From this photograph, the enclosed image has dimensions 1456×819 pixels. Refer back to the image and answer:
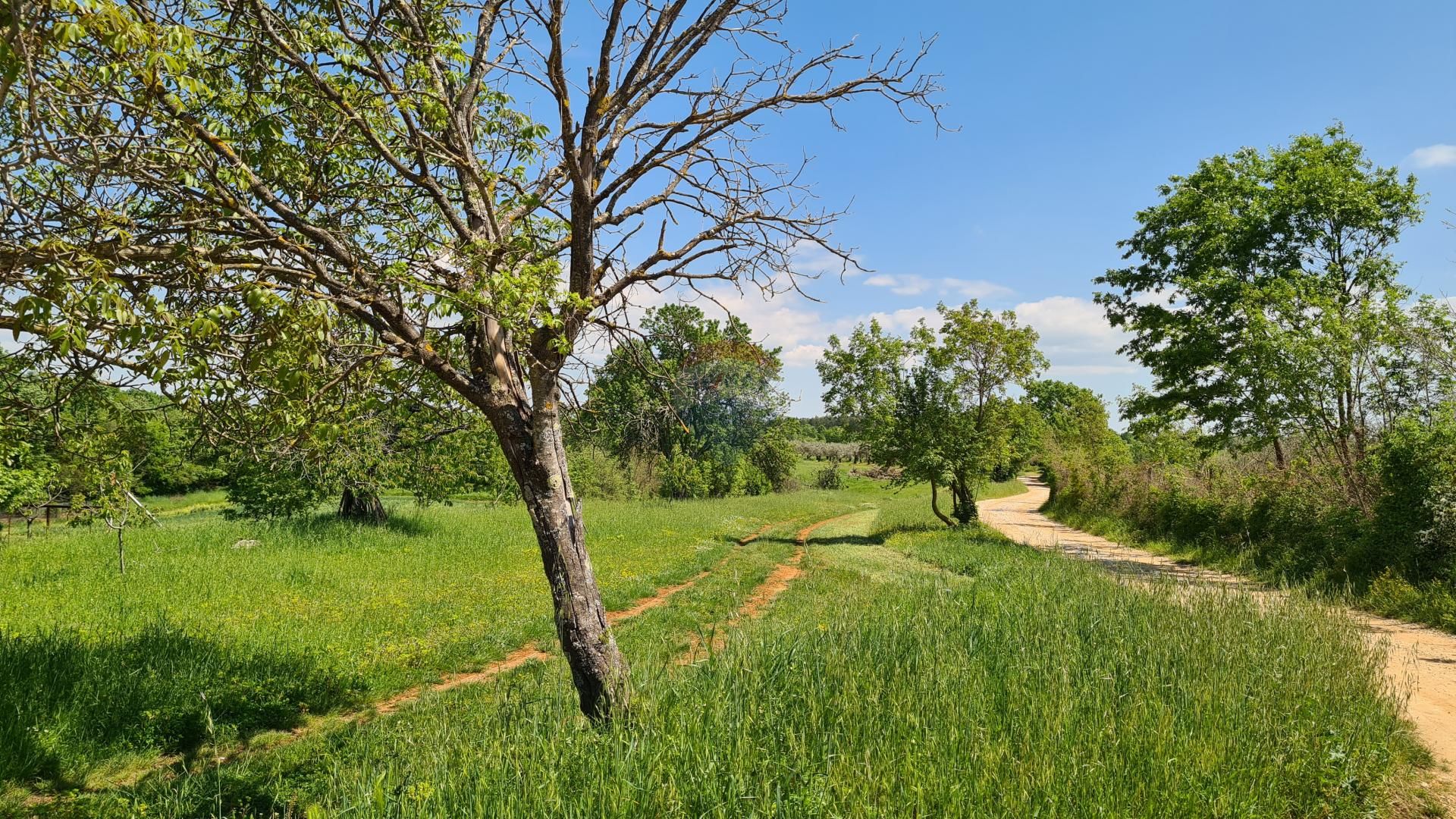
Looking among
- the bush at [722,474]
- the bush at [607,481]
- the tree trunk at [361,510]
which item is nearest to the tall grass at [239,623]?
the tree trunk at [361,510]

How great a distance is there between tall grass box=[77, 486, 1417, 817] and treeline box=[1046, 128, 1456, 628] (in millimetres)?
5490

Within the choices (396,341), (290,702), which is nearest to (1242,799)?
(396,341)

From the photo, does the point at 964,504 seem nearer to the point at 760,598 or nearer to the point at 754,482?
the point at 760,598

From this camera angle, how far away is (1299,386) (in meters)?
13.7

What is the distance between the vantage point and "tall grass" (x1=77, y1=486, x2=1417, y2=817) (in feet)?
11.5

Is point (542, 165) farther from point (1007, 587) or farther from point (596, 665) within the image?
point (1007, 587)

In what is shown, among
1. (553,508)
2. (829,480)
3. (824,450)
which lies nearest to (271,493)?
(553,508)

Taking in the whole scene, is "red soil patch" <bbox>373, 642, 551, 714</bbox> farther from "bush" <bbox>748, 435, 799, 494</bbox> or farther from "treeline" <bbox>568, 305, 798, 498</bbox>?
"bush" <bbox>748, 435, 799, 494</bbox>

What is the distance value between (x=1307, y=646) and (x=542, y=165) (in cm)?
850

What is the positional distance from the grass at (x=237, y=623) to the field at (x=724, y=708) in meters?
0.04

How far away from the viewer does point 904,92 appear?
5371 millimetres

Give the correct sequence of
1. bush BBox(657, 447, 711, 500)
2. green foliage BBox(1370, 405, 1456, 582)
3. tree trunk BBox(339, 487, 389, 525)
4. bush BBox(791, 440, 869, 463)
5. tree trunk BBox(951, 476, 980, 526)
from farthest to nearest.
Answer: bush BBox(791, 440, 869, 463) < bush BBox(657, 447, 711, 500) < tree trunk BBox(951, 476, 980, 526) < tree trunk BBox(339, 487, 389, 525) < green foliage BBox(1370, 405, 1456, 582)

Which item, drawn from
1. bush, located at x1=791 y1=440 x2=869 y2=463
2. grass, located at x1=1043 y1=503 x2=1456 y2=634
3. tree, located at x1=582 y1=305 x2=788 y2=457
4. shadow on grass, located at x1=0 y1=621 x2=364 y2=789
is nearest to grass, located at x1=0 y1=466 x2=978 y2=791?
shadow on grass, located at x1=0 y1=621 x2=364 y2=789

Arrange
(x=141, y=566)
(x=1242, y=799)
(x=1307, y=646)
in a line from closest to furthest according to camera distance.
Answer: (x=1242, y=799) → (x=1307, y=646) → (x=141, y=566)
